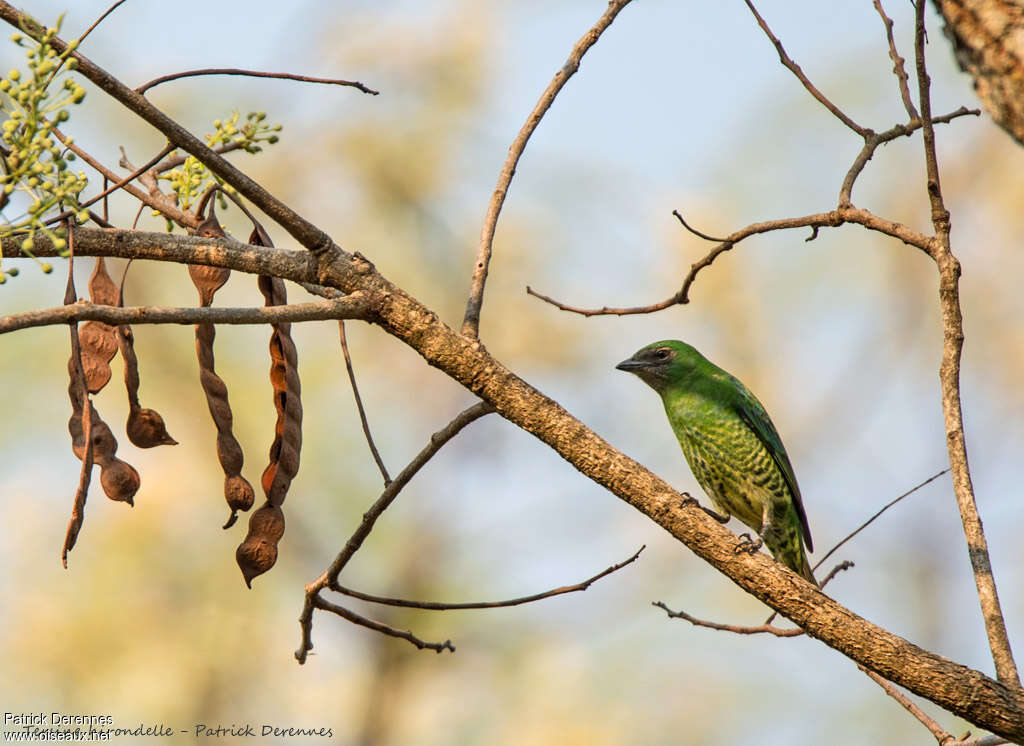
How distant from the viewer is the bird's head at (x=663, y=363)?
6.24 m

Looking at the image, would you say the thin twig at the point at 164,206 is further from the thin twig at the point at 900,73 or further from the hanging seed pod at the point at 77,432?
the thin twig at the point at 900,73

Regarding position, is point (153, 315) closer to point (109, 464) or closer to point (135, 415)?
point (109, 464)

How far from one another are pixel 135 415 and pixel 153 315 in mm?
967

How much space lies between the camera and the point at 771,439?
5.88 meters

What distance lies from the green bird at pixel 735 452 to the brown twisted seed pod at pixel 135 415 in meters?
3.42

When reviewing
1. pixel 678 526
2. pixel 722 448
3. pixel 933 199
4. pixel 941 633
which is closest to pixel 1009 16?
pixel 933 199

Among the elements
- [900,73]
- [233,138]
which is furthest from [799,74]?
[233,138]

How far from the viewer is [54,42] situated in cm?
234

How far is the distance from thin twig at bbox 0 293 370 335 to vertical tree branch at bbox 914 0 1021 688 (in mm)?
1696

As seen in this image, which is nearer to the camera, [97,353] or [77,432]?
[77,432]

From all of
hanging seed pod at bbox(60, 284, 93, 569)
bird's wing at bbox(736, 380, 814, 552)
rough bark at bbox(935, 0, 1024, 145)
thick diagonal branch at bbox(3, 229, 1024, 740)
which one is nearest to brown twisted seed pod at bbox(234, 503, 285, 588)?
hanging seed pod at bbox(60, 284, 93, 569)

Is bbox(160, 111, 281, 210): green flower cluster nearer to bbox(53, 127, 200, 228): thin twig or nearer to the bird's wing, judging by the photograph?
bbox(53, 127, 200, 228): thin twig

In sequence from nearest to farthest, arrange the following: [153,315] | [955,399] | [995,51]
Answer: [995,51] < [153,315] < [955,399]

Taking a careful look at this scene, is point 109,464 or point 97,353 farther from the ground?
point 97,353
